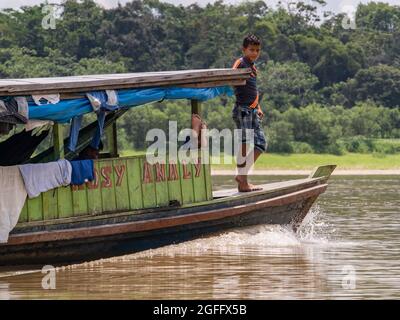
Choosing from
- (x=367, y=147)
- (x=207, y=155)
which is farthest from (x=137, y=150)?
(x=207, y=155)

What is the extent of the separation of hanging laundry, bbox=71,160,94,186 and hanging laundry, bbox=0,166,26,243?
56 centimetres

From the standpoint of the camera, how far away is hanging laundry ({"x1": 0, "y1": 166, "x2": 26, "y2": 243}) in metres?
11.0

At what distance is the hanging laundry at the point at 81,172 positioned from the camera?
38.1ft

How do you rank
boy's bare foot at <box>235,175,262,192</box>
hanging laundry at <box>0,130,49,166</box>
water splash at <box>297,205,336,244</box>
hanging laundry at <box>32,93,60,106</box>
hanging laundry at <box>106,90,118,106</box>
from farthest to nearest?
water splash at <box>297,205,336,244</box> → boy's bare foot at <box>235,175,262,192</box> → hanging laundry at <box>0,130,49,166</box> → hanging laundry at <box>106,90,118,106</box> → hanging laundry at <box>32,93,60,106</box>

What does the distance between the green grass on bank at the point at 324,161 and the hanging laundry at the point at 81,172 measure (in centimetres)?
2355

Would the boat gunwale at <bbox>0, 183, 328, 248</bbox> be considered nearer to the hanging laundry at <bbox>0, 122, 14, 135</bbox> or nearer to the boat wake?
the boat wake

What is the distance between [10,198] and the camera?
36.7 ft

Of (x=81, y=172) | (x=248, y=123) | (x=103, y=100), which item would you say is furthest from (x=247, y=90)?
(x=81, y=172)

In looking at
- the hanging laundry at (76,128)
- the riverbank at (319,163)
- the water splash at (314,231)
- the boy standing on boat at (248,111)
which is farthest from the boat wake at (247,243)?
the riverbank at (319,163)

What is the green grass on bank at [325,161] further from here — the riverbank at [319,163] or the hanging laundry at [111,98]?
the hanging laundry at [111,98]

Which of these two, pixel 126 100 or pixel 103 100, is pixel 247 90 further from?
pixel 103 100

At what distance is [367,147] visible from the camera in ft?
127

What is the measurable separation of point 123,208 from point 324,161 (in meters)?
25.3

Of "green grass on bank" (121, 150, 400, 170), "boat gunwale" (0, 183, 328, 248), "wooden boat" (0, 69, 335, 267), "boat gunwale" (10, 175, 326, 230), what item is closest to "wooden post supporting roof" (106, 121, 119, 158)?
"wooden boat" (0, 69, 335, 267)
